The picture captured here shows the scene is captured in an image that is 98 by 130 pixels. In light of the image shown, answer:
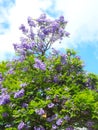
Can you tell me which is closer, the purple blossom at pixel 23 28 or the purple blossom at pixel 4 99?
the purple blossom at pixel 4 99

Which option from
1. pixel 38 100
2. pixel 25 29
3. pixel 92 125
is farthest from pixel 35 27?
pixel 92 125

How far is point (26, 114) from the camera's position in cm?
2230

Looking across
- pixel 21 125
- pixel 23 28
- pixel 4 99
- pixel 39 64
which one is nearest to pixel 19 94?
pixel 4 99

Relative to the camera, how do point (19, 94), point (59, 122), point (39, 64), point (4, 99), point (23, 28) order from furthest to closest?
point (23, 28) → point (39, 64) → point (4, 99) → point (19, 94) → point (59, 122)

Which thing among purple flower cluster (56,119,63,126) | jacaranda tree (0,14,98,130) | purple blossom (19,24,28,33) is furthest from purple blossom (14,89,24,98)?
purple blossom (19,24,28,33)

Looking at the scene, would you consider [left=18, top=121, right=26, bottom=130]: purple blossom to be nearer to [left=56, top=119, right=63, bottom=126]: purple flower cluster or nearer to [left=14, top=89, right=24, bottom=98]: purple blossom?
[left=14, top=89, right=24, bottom=98]: purple blossom

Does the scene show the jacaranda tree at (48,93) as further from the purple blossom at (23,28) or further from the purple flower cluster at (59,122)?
the purple blossom at (23,28)

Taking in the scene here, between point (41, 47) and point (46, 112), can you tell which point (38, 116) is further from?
point (41, 47)

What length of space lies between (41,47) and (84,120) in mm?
5403

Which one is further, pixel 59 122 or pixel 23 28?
pixel 23 28

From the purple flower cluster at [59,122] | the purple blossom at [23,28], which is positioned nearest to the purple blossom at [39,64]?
the purple flower cluster at [59,122]

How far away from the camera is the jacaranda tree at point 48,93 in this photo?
73.3 ft

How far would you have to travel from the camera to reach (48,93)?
74.0ft

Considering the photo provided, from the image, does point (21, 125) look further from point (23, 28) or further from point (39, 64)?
point (23, 28)
